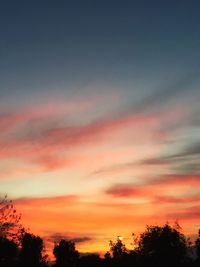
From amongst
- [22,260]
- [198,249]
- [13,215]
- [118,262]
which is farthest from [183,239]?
[13,215]

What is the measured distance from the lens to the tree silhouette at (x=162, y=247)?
139 meters

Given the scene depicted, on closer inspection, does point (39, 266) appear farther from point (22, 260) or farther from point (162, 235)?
point (162, 235)

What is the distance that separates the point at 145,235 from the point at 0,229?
353 feet

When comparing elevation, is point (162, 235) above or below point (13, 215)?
above

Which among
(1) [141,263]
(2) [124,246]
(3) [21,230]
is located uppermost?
(2) [124,246]

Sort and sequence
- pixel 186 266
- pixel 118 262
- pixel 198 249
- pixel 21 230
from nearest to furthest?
pixel 21 230 < pixel 186 266 < pixel 198 249 < pixel 118 262

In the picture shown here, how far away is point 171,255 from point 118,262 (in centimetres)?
4260

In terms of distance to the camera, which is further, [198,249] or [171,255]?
[198,249]

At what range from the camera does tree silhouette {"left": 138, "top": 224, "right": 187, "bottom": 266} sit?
139 metres

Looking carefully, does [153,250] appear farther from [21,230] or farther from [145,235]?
[21,230]

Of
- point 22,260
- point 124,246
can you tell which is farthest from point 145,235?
point 22,260

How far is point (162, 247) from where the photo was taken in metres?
141

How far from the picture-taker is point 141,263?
14200 centimetres

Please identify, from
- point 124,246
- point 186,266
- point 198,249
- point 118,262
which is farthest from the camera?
point 124,246
